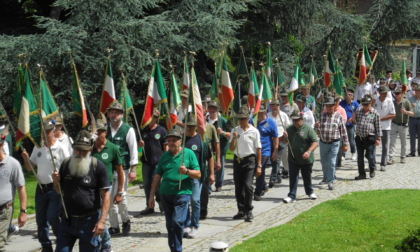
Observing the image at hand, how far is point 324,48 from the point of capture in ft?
84.1

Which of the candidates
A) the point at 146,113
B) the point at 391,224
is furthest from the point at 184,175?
the point at 391,224

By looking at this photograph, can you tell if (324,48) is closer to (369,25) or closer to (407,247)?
(369,25)

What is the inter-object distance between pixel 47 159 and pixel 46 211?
29.5 inches

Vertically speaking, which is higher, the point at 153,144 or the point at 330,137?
the point at 153,144

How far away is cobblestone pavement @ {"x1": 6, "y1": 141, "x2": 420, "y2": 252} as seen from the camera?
1044 cm

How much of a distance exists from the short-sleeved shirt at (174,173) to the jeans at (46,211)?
5.23ft

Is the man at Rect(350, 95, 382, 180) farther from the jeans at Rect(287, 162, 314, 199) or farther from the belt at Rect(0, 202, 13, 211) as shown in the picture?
the belt at Rect(0, 202, 13, 211)

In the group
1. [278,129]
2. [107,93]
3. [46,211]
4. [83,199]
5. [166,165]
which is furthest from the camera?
[278,129]

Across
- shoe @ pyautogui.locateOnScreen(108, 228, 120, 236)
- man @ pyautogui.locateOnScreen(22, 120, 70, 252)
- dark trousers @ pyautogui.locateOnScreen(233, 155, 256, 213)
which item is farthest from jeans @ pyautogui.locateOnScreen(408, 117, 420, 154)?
man @ pyautogui.locateOnScreen(22, 120, 70, 252)

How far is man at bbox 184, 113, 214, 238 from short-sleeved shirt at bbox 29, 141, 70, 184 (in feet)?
6.45

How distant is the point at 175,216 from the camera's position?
9.05 m

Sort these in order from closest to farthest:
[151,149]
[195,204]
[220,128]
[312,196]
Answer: [195,204], [151,149], [312,196], [220,128]

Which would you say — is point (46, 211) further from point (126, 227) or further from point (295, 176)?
point (295, 176)

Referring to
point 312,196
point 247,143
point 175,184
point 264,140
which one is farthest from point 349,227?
point 264,140
